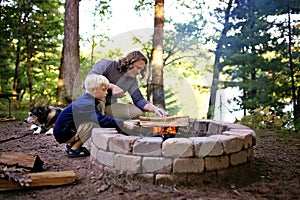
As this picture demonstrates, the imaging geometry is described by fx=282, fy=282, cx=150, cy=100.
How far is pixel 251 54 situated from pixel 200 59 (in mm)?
2396

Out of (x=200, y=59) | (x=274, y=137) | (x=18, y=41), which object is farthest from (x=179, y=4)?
(x=274, y=137)

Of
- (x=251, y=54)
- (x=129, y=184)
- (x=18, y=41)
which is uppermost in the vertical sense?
(x=18, y=41)

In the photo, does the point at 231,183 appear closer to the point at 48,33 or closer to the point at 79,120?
the point at 79,120

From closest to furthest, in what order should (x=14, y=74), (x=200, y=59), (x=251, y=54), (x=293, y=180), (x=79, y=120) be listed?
(x=293, y=180)
(x=79, y=120)
(x=251, y=54)
(x=200, y=59)
(x=14, y=74)

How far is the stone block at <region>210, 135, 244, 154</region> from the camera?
8.91 ft

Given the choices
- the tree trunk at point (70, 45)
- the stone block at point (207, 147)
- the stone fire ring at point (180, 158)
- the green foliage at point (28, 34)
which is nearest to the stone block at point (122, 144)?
the stone fire ring at point (180, 158)

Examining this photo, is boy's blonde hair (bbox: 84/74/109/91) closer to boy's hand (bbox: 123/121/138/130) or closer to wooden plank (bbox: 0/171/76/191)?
boy's hand (bbox: 123/121/138/130)

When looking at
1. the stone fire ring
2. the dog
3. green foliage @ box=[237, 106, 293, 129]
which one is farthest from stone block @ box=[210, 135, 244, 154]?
green foliage @ box=[237, 106, 293, 129]

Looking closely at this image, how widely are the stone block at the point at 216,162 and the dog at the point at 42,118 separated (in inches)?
138

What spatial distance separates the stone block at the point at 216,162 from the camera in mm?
2658

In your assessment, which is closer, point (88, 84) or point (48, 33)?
point (88, 84)

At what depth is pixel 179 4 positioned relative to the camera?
13.2 m

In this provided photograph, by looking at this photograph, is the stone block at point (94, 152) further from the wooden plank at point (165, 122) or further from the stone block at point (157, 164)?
the stone block at point (157, 164)

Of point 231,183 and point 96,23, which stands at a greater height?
point 96,23
